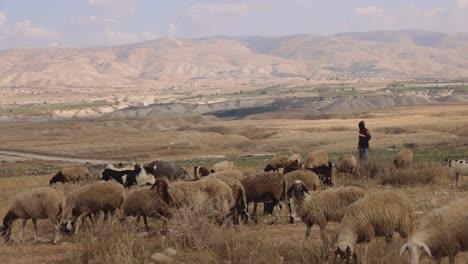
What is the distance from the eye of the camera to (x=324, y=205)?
11.1 m

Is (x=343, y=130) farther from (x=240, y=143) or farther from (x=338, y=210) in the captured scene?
(x=338, y=210)

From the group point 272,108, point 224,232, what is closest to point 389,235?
point 224,232

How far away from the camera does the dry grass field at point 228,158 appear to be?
959 centimetres

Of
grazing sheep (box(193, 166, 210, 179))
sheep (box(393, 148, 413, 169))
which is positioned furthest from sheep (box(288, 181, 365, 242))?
sheep (box(393, 148, 413, 169))

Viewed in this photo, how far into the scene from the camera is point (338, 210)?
1104 cm

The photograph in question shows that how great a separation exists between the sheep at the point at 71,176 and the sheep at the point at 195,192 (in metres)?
16.6

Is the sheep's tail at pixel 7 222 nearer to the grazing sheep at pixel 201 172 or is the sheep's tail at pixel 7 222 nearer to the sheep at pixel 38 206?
the sheep at pixel 38 206

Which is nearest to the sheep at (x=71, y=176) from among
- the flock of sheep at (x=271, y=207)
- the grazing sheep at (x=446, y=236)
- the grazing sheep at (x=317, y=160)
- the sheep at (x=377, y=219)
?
the grazing sheep at (x=317, y=160)

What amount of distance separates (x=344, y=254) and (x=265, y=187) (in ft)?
19.6

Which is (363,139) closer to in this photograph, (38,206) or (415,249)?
(38,206)

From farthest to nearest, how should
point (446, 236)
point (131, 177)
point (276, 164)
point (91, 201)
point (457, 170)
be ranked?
point (276, 164), point (131, 177), point (457, 170), point (91, 201), point (446, 236)

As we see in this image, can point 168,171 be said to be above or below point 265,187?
below

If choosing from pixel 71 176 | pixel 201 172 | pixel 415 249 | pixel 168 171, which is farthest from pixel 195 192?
pixel 71 176

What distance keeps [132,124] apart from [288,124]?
31.1 metres
